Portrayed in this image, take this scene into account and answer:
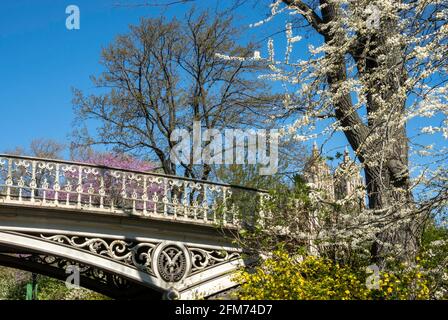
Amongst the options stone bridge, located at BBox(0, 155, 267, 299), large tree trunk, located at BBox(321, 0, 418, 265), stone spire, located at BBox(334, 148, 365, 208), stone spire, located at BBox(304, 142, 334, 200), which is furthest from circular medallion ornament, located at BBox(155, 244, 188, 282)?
large tree trunk, located at BBox(321, 0, 418, 265)

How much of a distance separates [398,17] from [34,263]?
1043 centimetres

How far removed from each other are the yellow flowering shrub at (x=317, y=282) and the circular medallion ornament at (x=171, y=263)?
195 cm

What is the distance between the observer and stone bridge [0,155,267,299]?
11.5m

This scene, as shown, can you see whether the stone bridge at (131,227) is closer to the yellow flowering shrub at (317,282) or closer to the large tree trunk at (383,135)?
the yellow flowering shrub at (317,282)

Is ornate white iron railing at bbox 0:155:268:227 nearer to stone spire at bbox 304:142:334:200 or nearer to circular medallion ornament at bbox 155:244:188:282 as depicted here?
circular medallion ornament at bbox 155:244:188:282

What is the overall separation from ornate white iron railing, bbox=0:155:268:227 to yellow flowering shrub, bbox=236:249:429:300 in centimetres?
165

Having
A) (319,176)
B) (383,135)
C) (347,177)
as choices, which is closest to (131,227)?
(319,176)

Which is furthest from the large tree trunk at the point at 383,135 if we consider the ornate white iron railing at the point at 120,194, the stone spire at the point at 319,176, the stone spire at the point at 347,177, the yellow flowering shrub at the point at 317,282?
the ornate white iron railing at the point at 120,194

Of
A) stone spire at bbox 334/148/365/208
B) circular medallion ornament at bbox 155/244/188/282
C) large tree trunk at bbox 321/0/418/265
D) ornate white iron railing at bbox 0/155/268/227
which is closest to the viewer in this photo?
large tree trunk at bbox 321/0/418/265

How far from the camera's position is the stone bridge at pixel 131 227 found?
11508mm

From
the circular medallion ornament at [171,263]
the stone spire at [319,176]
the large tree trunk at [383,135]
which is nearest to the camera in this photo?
the large tree trunk at [383,135]

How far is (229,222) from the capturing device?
41.1 ft

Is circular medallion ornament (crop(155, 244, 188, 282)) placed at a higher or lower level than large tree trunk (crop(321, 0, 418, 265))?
lower
